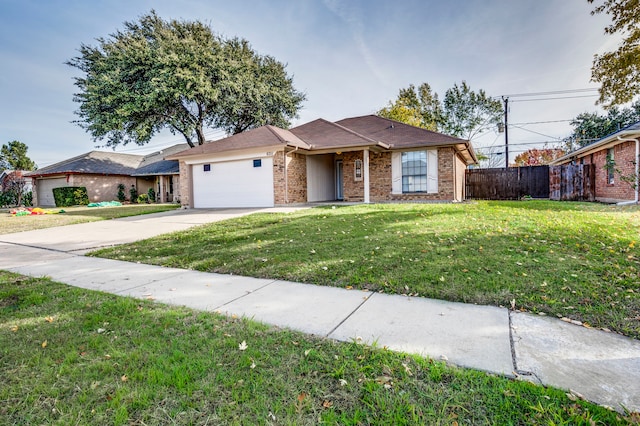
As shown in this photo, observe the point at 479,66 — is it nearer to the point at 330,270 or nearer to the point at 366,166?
the point at 366,166

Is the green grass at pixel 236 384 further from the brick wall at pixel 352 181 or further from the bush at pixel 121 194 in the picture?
the bush at pixel 121 194

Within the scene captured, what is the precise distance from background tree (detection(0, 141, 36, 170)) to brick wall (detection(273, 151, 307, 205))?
47.2 m

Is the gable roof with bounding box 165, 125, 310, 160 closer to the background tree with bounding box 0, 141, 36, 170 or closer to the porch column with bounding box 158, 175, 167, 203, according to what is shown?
the porch column with bounding box 158, 175, 167, 203

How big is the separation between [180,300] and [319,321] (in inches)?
63.2

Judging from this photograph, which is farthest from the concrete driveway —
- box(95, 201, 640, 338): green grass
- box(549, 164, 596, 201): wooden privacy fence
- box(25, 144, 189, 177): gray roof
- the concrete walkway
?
box(549, 164, 596, 201): wooden privacy fence

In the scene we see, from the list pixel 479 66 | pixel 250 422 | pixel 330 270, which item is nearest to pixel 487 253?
pixel 330 270

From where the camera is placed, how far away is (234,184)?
14406 millimetres

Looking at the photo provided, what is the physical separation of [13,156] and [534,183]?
58449mm

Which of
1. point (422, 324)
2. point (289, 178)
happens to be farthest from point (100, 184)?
point (422, 324)

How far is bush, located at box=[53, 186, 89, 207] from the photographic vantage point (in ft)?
72.1

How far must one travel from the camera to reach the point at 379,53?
613 inches

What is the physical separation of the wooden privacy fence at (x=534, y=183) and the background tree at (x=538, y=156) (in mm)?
14875

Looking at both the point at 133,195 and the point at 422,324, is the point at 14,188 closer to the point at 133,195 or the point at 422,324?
the point at 133,195

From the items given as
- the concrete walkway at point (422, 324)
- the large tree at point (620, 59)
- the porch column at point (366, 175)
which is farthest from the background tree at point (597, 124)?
the concrete walkway at point (422, 324)
